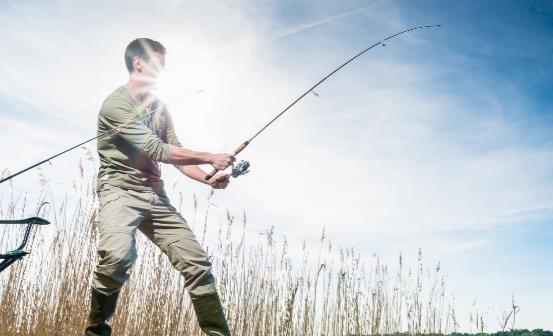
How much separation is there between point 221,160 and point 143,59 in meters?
0.94

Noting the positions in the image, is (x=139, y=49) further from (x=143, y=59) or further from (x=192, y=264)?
(x=192, y=264)

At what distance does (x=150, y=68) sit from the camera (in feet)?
10.0

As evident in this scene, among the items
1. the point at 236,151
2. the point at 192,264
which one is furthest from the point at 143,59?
the point at 192,264

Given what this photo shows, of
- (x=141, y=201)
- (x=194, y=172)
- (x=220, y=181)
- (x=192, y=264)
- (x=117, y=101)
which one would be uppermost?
(x=117, y=101)

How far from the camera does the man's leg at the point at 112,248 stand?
2.41 metres

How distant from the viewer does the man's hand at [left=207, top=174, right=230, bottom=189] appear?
2914mm

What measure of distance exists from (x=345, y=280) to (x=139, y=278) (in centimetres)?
217

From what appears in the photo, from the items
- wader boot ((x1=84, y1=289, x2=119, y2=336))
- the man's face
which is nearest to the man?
wader boot ((x1=84, y1=289, x2=119, y2=336))

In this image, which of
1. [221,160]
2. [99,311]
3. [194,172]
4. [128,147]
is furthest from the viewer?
[194,172]

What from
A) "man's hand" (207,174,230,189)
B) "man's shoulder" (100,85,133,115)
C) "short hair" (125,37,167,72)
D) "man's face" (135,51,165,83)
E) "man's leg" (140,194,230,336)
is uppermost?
"short hair" (125,37,167,72)

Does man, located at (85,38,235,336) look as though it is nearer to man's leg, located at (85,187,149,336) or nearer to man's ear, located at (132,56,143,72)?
man's leg, located at (85,187,149,336)

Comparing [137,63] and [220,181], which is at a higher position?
[137,63]

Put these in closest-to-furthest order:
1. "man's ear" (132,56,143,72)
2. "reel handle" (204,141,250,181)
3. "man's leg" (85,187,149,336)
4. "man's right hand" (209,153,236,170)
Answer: "man's leg" (85,187,149,336) → "man's right hand" (209,153,236,170) → "reel handle" (204,141,250,181) → "man's ear" (132,56,143,72)

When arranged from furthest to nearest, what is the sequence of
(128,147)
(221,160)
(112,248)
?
(128,147) < (221,160) < (112,248)
